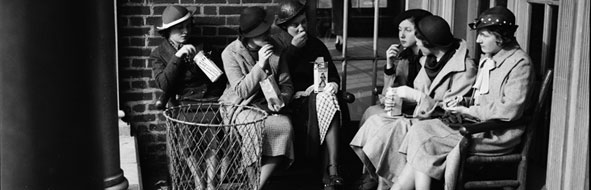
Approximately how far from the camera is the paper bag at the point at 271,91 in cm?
576

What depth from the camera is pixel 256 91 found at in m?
5.89

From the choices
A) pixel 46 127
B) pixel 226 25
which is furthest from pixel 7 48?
pixel 226 25

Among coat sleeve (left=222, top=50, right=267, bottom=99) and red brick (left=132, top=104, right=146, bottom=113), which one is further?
red brick (left=132, top=104, right=146, bottom=113)

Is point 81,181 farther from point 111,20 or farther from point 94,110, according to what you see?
point 111,20

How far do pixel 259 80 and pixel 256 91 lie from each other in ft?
0.43

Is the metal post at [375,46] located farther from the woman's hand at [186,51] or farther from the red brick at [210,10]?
the woman's hand at [186,51]

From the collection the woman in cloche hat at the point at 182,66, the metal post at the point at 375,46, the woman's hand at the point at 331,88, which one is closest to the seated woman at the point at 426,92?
the woman's hand at the point at 331,88

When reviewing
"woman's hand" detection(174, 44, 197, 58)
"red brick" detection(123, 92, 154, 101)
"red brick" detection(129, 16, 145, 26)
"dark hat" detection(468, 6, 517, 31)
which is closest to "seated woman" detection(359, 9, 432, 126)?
"dark hat" detection(468, 6, 517, 31)

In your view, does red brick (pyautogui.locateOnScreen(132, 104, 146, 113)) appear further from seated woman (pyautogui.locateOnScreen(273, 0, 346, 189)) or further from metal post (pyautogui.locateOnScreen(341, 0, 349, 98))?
metal post (pyautogui.locateOnScreen(341, 0, 349, 98))

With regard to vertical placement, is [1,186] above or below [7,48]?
below

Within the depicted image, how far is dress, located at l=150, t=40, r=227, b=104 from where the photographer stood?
6.07 meters

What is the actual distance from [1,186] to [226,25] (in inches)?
181

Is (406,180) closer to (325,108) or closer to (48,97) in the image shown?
(325,108)

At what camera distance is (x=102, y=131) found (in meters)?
2.21
